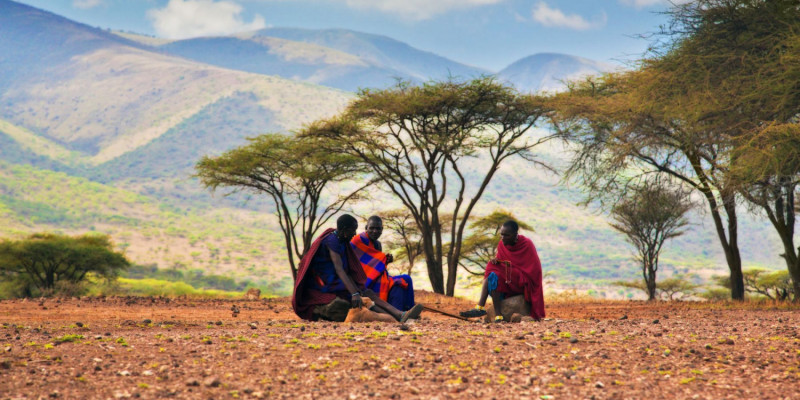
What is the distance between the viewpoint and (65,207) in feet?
402

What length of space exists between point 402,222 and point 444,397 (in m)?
29.7

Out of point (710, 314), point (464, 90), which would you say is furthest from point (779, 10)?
point (464, 90)

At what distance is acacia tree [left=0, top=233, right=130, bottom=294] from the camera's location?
106 ft

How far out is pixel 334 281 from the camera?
31.1ft

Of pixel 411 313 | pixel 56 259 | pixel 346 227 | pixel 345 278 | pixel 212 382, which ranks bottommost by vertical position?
pixel 212 382

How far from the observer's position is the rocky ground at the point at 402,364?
5.17 m

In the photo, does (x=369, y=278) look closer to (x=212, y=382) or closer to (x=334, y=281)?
(x=334, y=281)

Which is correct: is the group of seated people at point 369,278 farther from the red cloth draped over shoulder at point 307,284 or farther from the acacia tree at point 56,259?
the acacia tree at point 56,259

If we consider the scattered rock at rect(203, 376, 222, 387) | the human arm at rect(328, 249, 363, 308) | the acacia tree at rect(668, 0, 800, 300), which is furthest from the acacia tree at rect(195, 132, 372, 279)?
the scattered rock at rect(203, 376, 222, 387)

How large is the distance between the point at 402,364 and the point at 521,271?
13.7 ft

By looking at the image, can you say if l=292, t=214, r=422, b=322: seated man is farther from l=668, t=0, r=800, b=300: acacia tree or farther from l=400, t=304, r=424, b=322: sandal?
l=668, t=0, r=800, b=300: acacia tree

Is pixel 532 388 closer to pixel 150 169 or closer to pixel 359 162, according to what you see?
pixel 359 162

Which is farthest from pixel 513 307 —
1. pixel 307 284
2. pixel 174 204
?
pixel 174 204

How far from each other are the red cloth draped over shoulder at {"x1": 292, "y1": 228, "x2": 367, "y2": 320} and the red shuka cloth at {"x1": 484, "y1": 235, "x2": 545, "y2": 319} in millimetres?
1918
